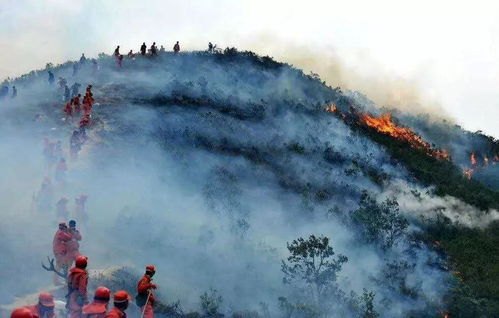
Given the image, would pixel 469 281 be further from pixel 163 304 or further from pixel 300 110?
pixel 300 110

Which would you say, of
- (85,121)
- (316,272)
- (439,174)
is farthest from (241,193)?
(439,174)

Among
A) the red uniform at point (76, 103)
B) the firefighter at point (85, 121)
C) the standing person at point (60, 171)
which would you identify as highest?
the red uniform at point (76, 103)

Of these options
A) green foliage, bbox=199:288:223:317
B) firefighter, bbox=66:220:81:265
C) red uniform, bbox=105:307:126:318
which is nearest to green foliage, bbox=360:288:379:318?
green foliage, bbox=199:288:223:317

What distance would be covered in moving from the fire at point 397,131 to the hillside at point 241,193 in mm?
1051

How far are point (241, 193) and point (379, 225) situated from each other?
6.86m

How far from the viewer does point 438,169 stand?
1743 inches

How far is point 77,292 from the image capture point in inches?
360

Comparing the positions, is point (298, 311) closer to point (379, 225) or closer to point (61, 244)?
point (61, 244)

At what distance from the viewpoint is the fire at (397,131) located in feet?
161

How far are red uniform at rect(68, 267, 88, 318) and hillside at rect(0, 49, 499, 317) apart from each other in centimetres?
594

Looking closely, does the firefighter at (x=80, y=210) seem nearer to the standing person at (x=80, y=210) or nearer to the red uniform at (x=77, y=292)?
the standing person at (x=80, y=210)

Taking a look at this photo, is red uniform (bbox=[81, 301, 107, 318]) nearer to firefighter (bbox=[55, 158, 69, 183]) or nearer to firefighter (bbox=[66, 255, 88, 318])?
firefighter (bbox=[66, 255, 88, 318])

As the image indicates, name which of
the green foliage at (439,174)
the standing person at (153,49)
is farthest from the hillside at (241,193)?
the standing person at (153,49)

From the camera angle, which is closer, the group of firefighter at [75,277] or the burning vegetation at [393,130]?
the group of firefighter at [75,277]
